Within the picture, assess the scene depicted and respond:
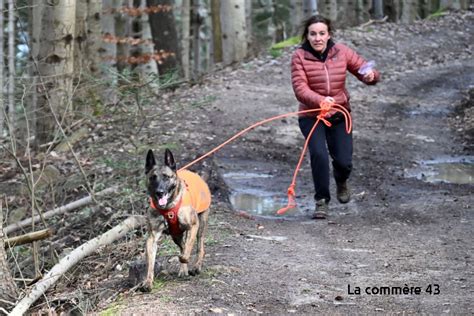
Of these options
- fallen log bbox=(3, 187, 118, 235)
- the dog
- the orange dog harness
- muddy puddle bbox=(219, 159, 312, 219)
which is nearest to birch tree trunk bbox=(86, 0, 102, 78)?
muddy puddle bbox=(219, 159, 312, 219)

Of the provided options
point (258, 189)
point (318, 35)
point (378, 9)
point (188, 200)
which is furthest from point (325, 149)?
point (378, 9)

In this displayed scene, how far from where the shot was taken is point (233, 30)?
2041 centimetres

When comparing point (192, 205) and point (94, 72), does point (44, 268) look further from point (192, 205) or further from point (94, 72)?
point (94, 72)

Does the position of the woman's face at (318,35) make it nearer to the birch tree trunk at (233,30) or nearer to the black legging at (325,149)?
the black legging at (325,149)

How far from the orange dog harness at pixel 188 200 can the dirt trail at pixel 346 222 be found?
46 centimetres

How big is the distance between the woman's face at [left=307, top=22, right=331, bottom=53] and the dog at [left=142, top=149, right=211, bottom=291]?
2.86 m

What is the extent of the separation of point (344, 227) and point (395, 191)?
2186 mm

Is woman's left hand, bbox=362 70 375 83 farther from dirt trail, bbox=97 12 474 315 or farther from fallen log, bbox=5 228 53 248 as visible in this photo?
fallen log, bbox=5 228 53 248

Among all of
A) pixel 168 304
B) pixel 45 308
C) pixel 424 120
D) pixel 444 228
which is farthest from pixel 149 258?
pixel 424 120

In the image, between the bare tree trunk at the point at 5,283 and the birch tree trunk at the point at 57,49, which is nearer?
the bare tree trunk at the point at 5,283

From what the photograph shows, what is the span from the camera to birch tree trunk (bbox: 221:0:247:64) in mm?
20125

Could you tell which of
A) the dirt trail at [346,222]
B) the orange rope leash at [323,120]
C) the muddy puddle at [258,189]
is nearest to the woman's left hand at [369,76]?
the orange rope leash at [323,120]

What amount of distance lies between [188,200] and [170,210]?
20 cm

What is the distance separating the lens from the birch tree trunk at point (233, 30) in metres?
20.1
